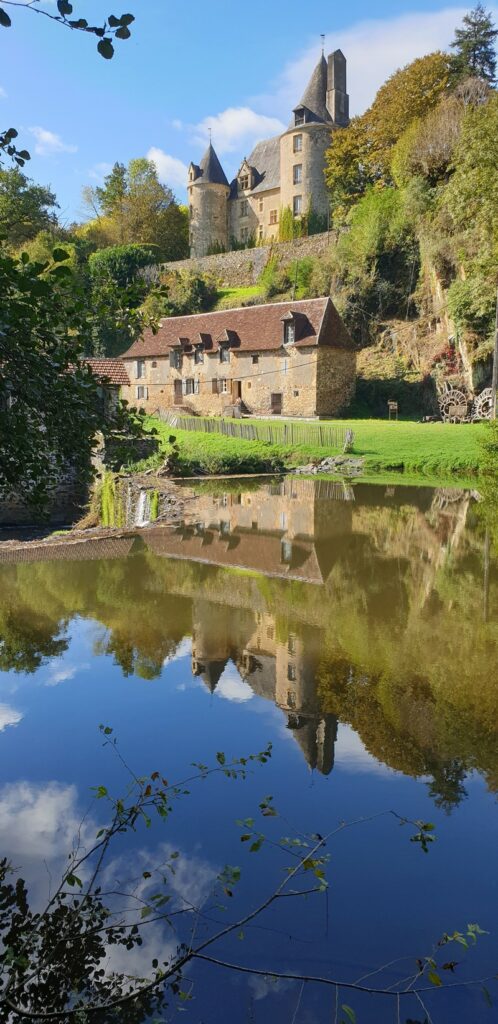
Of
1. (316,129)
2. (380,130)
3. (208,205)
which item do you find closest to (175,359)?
(380,130)

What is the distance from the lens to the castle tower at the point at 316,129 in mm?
56531

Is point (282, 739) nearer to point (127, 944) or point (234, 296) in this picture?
point (127, 944)

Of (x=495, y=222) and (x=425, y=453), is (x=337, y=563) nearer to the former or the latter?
(x=425, y=453)

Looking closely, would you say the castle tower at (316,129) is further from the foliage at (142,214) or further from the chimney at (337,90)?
the foliage at (142,214)

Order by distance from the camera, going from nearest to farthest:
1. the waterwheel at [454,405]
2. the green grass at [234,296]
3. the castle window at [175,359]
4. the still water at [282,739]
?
the still water at [282,739] → the waterwheel at [454,405] → the castle window at [175,359] → the green grass at [234,296]

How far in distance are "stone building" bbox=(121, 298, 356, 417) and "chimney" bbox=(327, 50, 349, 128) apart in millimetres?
24824

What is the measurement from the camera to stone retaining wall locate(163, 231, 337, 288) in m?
53.2

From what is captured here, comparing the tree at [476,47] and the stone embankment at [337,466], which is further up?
the tree at [476,47]

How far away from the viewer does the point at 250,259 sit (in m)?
58.7

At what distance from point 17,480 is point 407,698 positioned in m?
5.09

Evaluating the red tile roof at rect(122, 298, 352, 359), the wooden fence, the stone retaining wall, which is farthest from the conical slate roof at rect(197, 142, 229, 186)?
the wooden fence

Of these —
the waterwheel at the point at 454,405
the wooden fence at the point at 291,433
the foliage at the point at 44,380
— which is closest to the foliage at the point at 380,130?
the waterwheel at the point at 454,405

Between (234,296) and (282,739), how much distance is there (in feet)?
174

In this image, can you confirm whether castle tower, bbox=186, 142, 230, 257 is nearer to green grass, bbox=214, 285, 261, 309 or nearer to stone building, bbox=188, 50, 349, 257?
stone building, bbox=188, 50, 349, 257
